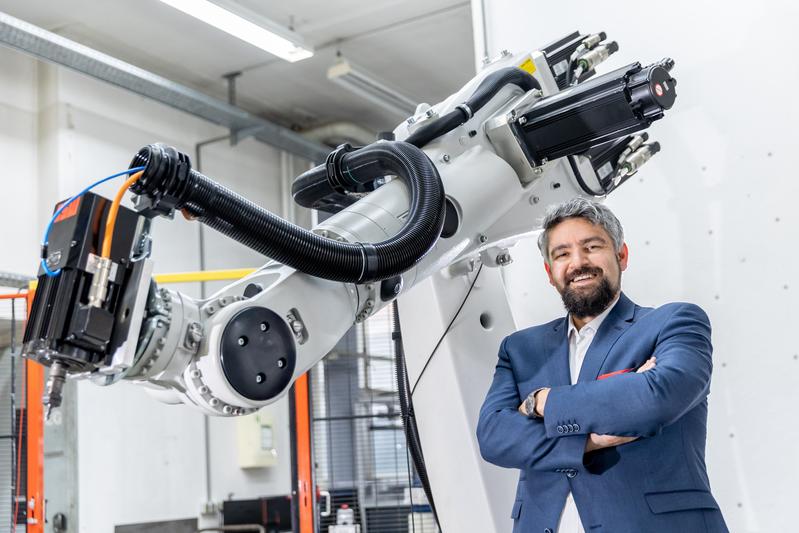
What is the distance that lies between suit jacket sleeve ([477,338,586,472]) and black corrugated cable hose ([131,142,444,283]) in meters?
0.50

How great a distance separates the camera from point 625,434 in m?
1.63

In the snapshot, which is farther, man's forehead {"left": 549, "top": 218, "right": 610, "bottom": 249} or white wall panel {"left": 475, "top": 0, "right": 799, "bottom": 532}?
white wall panel {"left": 475, "top": 0, "right": 799, "bottom": 532}

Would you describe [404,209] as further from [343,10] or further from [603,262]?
[343,10]

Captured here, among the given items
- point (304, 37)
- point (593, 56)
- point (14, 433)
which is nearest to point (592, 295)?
point (593, 56)

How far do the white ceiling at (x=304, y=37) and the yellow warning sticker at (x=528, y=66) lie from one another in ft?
14.7

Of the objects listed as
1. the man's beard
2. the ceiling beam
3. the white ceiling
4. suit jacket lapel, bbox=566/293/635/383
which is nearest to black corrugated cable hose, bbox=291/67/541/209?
the man's beard

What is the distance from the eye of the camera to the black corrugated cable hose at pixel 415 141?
1.82 meters

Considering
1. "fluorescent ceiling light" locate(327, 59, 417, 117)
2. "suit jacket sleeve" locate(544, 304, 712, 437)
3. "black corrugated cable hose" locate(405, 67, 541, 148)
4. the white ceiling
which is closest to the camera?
"suit jacket sleeve" locate(544, 304, 712, 437)

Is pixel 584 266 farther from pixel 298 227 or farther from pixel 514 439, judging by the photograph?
pixel 298 227

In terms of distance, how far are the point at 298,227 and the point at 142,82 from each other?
532cm

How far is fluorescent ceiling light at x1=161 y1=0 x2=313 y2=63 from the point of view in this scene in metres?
5.57

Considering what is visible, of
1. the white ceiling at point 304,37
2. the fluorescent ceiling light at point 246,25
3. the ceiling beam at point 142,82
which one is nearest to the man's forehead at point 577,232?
the fluorescent ceiling light at point 246,25

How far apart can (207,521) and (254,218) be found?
19.9ft

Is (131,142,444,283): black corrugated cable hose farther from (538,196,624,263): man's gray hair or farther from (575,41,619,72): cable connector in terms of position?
(575,41,619,72): cable connector
